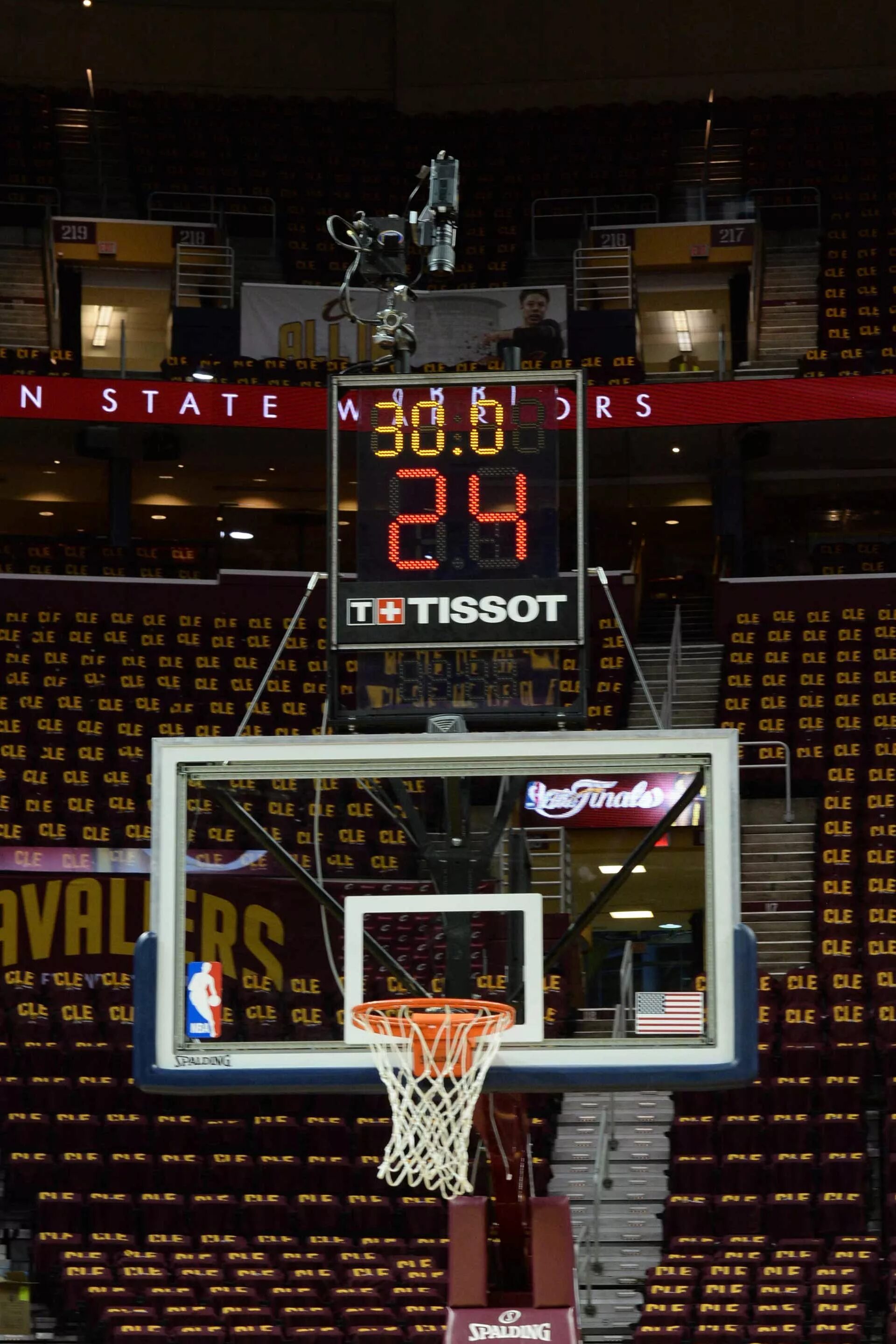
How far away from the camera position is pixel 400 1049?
24.4 feet

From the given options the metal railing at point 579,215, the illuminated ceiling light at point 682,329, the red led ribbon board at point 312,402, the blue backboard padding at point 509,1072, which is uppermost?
the metal railing at point 579,215

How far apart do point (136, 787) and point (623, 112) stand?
39.2 ft

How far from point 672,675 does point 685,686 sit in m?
1.03

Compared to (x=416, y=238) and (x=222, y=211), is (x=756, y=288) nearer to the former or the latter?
(x=222, y=211)

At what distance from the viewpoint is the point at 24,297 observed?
79.0 ft

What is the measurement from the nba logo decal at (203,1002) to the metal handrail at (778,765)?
9.87 m

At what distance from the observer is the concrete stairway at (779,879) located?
1689cm

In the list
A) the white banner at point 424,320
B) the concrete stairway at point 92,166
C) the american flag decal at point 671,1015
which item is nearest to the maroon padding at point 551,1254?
the american flag decal at point 671,1015

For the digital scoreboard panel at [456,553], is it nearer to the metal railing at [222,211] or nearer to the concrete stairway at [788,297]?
the concrete stairway at [788,297]

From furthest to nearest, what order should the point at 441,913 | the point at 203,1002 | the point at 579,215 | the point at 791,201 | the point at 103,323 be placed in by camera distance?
→ 1. the point at 103,323
2. the point at 791,201
3. the point at 579,215
4. the point at 441,913
5. the point at 203,1002

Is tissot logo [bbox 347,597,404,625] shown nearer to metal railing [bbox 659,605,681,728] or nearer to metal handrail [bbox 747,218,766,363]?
metal railing [bbox 659,605,681,728]

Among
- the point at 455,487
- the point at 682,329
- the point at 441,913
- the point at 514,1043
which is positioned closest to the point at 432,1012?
the point at 514,1043

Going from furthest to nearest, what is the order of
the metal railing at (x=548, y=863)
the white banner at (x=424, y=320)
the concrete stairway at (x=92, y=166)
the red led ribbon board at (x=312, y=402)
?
the concrete stairway at (x=92, y=166) → the white banner at (x=424, y=320) → the red led ribbon board at (x=312, y=402) → the metal railing at (x=548, y=863)

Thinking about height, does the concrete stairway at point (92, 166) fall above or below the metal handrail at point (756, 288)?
above
